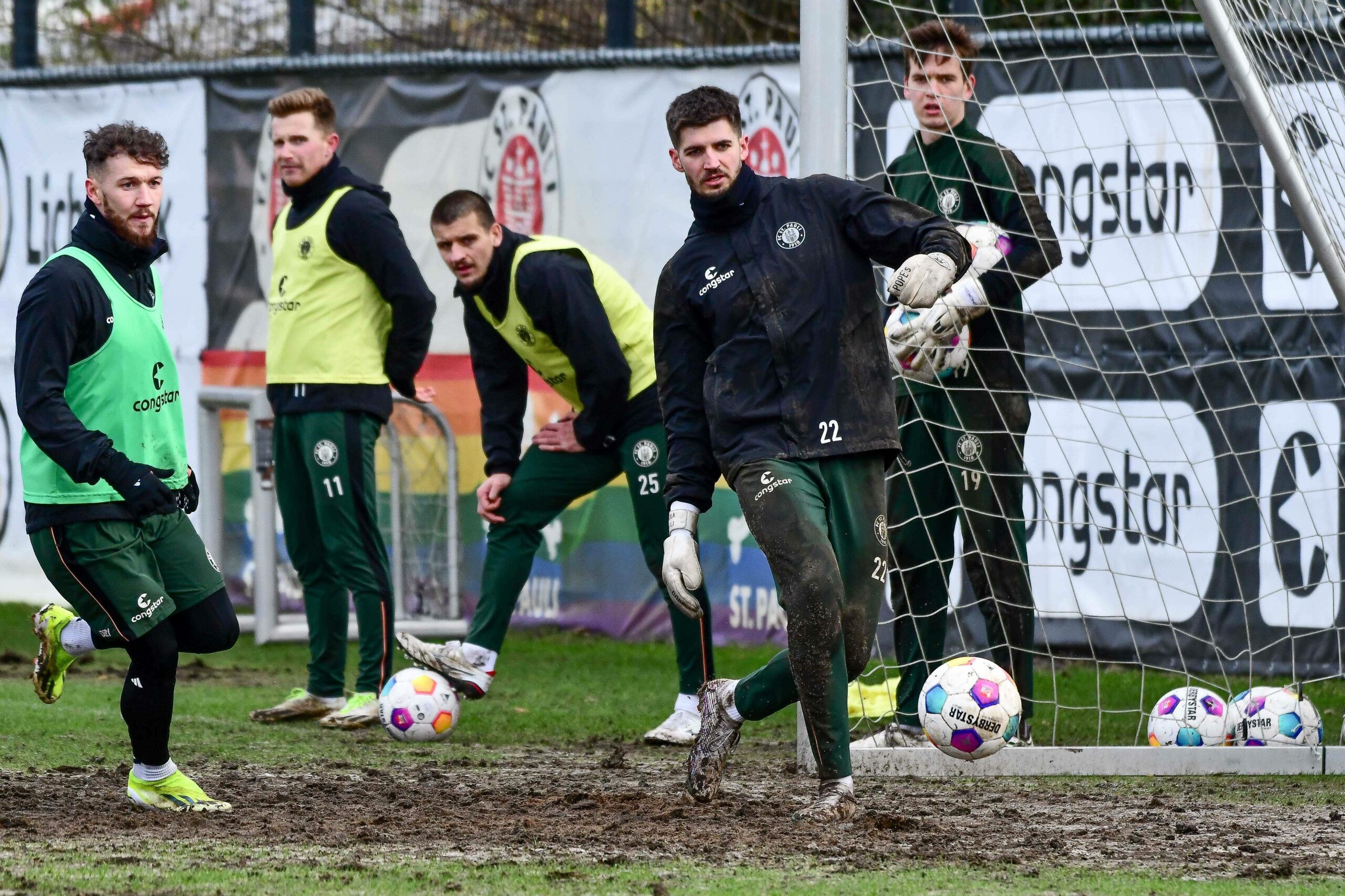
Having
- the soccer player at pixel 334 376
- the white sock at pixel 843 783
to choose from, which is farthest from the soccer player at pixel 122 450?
the soccer player at pixel 334 376

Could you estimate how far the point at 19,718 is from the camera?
21.7ft

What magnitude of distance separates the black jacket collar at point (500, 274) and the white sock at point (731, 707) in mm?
2179

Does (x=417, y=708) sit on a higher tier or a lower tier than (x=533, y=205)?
lower

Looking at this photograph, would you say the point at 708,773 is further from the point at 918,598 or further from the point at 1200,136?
the point at 1200,136

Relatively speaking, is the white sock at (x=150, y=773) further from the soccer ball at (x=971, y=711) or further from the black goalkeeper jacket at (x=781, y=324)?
the soccer ball at (x=971, y=711)

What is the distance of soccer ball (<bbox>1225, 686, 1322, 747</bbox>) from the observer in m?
5.65

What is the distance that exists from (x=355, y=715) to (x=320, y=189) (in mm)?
2065

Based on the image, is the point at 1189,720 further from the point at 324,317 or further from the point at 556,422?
the point at 324,317

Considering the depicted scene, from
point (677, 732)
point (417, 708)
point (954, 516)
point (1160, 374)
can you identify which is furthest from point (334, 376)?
point (1160, 374)

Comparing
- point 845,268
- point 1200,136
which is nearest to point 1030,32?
point 1200,136

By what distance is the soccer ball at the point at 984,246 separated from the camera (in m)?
5.79

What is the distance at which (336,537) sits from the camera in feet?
22.2

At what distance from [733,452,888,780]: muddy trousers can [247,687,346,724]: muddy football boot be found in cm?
264

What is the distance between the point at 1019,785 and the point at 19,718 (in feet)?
12.3
